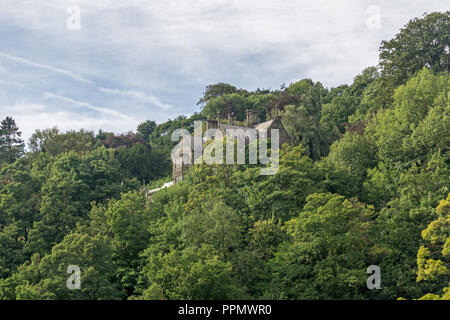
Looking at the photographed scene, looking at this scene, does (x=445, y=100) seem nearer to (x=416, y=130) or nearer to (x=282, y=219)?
(x=416, y=130)

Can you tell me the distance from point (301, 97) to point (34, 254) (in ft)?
175

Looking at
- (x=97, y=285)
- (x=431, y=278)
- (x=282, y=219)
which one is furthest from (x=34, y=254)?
(x=431, y=278)

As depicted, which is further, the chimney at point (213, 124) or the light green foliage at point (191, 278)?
the chimney at point (213, 124)

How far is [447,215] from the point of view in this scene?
39.8 meters

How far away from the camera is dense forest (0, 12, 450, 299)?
39.0 metres

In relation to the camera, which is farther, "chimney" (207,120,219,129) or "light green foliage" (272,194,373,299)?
"chimney" (207,120,219,129)

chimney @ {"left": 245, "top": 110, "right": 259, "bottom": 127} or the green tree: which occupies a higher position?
the green tree

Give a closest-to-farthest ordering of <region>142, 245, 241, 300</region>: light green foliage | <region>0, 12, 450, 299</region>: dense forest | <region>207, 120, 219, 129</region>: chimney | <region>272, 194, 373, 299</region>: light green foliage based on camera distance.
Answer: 1. <region>142, 245, 241, 300</region>: light green foliage
2. <region>272, 194, 373, 299</region>: light green foliage
3. <region>0, 12, 450, 299</region>: dense forest
4. <region>207, 120, 219, 129</region>: chimney

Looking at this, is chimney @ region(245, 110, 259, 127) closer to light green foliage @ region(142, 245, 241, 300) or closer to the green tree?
light green foliage @ region(142, 245, 241, 300)

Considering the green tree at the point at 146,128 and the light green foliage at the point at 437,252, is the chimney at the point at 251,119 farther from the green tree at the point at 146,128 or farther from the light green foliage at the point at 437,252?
the green tree at the point at 146,128

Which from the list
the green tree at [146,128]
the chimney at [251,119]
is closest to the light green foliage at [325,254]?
the chimney at [251,119]

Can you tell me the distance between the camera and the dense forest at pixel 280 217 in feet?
128

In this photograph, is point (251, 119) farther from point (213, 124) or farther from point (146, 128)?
point (146, 128)

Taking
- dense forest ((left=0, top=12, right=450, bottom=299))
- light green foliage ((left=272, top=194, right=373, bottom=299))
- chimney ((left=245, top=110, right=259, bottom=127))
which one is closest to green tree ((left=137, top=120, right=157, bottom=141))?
chimney ((left=245, top=110, right=259, bottom=127))
